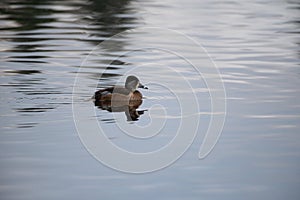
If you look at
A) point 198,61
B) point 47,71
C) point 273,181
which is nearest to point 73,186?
point 273,181

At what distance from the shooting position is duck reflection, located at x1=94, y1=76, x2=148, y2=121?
39.0 feet

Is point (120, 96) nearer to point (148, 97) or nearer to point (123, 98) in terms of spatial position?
point (123, 98)

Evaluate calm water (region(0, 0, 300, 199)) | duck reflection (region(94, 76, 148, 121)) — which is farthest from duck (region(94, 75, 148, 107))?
calm water (region(0, 0, 300, 199))

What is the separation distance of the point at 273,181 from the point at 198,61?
634 cm

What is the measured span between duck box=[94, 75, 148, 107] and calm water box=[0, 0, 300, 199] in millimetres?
188

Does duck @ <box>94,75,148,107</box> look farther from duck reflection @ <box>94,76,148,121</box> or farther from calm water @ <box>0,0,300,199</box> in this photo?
calm water @ <box>0,0,300,199</box>

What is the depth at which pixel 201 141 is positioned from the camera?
33.2 feet

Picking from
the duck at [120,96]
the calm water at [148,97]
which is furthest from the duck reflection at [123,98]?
the calm water at [148,97]

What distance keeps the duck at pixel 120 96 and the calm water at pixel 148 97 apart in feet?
0.62

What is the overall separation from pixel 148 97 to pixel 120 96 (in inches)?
17.5

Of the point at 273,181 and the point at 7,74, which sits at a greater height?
the point at 7,74

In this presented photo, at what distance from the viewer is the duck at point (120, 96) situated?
39.2 ft

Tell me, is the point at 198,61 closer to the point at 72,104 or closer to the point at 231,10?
the point at 72,104

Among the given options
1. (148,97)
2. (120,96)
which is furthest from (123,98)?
(148,97)
